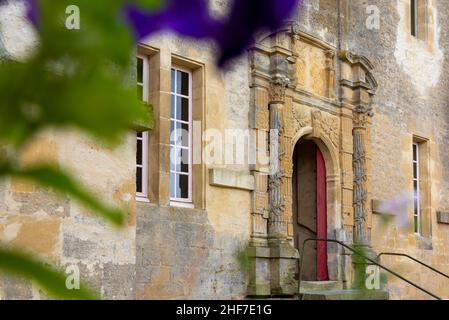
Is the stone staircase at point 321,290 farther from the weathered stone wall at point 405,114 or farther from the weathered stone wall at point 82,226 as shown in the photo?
the weathered stone wall at point 82,226

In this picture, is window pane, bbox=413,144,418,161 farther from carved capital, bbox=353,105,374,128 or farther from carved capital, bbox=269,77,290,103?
carved capital, bbox=269,77,290,103

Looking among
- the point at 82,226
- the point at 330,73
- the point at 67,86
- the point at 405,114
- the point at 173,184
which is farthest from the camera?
the point at 405,114

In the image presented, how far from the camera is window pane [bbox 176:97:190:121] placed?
8.59 metres

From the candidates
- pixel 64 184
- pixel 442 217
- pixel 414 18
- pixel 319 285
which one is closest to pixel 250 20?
pixel 64 184

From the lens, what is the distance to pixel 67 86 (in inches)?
13.1

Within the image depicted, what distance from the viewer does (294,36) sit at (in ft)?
32.4

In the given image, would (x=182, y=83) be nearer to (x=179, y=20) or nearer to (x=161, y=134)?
(x=161, y=134)

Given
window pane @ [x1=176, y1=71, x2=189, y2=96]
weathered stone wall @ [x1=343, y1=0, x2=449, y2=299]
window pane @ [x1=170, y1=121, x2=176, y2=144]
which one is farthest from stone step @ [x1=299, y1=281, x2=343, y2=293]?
window pane @ [x1=176, y1=71, x2=189, y2=96]

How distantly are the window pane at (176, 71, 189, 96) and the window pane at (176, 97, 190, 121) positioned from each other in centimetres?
8

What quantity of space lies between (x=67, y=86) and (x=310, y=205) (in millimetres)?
10753

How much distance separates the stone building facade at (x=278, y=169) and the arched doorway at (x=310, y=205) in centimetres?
2

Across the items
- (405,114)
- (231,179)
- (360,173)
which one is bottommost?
(231,179)

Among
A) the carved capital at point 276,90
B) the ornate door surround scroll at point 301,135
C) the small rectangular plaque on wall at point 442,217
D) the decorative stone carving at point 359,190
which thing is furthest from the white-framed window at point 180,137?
the small rectangular plaque on wall at point 442,217
